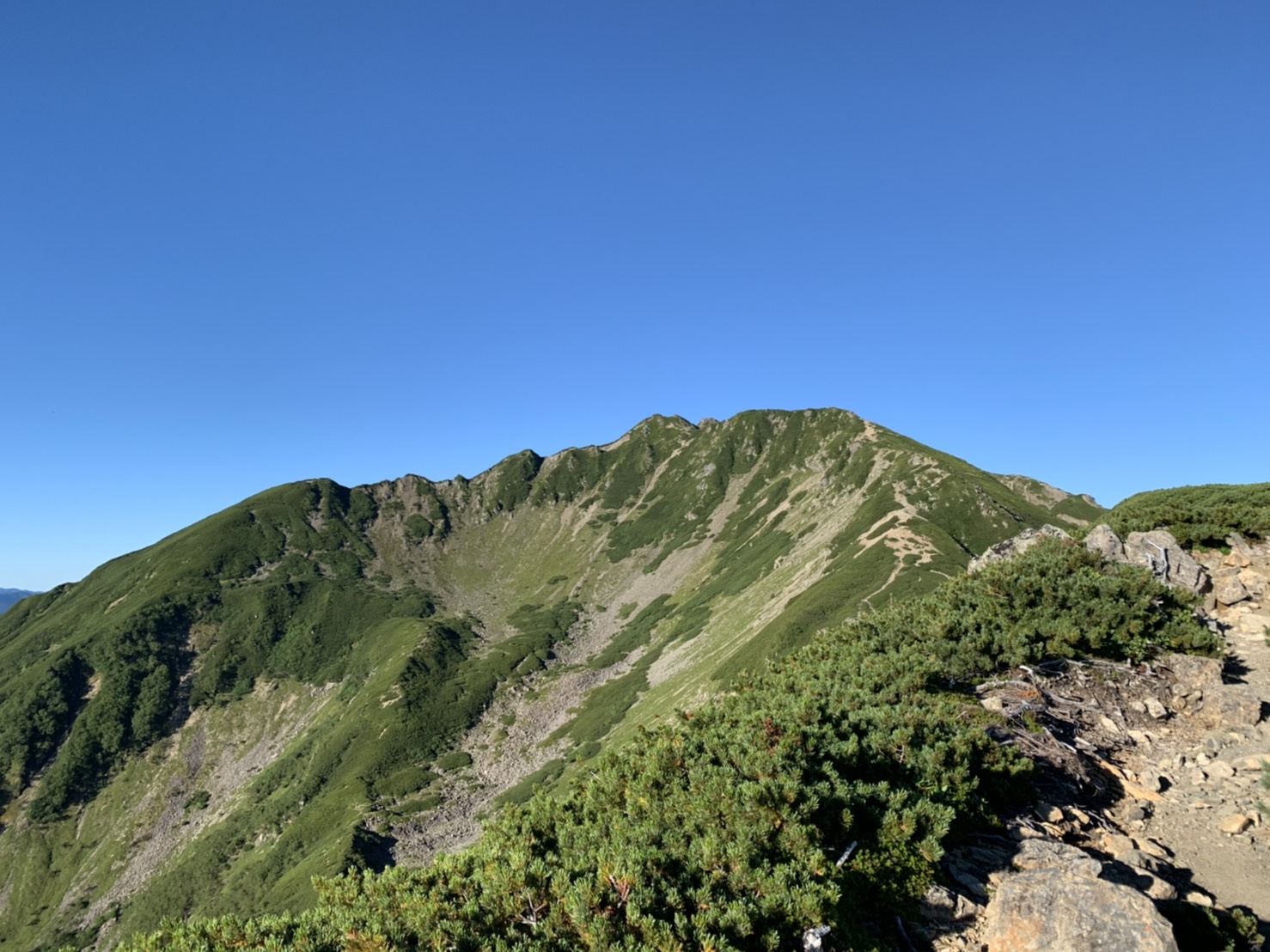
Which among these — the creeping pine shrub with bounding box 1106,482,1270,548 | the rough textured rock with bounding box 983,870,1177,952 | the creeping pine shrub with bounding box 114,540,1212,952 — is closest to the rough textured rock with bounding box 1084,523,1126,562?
the creeping pine shrub with bounding box 1106,482,1270,548

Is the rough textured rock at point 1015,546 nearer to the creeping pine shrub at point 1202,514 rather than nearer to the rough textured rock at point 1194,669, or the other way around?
the creeping pine shrub at point 1202,514

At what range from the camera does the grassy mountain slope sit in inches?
3652

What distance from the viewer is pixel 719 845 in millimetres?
10719

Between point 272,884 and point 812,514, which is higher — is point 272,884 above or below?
below

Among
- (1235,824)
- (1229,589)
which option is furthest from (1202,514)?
(1235,824)

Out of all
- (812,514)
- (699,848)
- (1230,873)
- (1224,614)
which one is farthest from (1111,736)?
(812,514)

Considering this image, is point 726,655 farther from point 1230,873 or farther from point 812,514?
point 1230,873

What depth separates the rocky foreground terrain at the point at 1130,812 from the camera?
9945mm

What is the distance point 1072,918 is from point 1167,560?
926 inches

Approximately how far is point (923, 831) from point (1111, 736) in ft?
34.1

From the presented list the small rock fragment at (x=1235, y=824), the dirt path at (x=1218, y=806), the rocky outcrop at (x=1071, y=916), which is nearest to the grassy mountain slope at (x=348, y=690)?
the dirt path at (x=1218, y=806)

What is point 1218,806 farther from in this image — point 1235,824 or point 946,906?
point 946,906

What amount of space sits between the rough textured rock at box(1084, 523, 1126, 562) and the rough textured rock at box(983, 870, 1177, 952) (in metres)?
22.5

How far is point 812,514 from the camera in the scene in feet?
511
